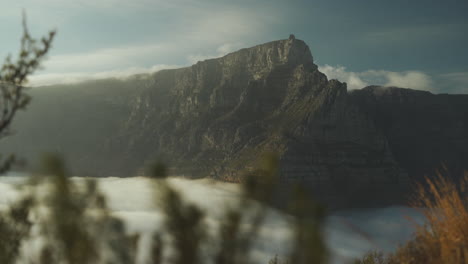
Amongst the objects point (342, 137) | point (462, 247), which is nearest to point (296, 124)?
point (342, 137)

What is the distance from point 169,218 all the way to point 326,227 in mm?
748

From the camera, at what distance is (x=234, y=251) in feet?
6.46

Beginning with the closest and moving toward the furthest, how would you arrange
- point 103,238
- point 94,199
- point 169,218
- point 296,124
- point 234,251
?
point 169,218, point 234,251, point 103,238, point 94,199, point 296,124

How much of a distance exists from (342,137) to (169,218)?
194m

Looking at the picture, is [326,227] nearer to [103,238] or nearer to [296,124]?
[103,238]

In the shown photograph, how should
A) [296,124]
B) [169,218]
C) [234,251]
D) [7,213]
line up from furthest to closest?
[296,124], [7,213], [234,251], [169,218]

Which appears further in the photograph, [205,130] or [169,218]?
[205,130]

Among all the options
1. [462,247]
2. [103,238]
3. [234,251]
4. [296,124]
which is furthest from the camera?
[296,124]

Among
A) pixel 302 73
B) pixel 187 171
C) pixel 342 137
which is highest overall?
pixel 302 73

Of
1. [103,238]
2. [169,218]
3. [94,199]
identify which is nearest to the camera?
[169,218]

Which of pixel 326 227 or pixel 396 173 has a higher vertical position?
pixel 326 227

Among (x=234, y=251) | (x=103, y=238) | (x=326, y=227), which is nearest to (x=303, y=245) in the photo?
(x=326, y=227)

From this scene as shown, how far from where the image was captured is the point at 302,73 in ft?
647

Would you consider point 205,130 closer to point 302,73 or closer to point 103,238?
point 302,73
